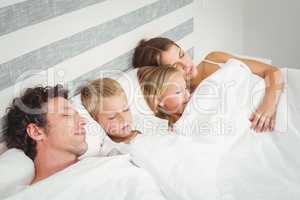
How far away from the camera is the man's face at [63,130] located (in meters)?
1.34

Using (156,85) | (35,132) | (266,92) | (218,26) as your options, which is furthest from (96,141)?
(218,26)

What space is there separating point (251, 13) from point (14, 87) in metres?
1.96

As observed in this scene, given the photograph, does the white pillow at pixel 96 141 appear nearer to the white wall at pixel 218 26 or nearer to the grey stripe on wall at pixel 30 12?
the grey stripe on wall at pixel 30 12

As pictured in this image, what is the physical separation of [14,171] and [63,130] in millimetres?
189

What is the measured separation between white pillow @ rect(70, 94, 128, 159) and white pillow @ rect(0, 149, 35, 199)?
19cm

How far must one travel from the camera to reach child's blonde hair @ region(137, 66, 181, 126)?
162 centimetres

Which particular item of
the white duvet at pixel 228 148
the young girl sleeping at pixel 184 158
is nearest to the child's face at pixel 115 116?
the young girl sleeping at pixel 184 158

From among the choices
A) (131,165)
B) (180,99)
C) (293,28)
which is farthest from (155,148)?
(293,28)

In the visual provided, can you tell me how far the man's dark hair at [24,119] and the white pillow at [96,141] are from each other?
6.2 inches

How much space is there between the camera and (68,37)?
152 centimetres

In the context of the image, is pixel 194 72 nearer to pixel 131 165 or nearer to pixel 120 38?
pixel 120 38

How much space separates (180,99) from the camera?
5.42 ft

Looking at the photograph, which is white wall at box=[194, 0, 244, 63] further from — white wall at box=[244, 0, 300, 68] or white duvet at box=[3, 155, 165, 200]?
white duvet at box=[3, 155, 165, 200]

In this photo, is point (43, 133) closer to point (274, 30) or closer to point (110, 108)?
point (110, 108)
